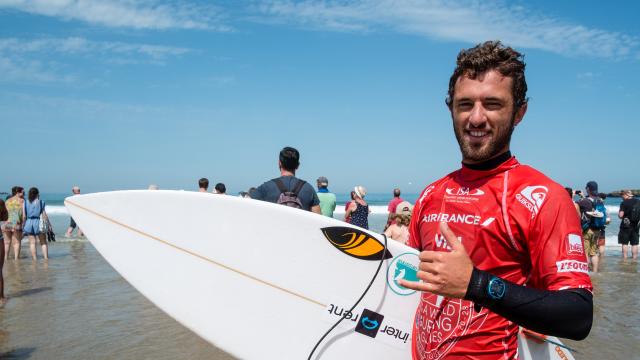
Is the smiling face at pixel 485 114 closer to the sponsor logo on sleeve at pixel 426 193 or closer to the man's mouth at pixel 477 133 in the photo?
the man's mouth at pixel 477 133

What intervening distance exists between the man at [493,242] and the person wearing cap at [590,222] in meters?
9.26

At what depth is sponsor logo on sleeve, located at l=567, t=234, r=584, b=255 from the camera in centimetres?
123

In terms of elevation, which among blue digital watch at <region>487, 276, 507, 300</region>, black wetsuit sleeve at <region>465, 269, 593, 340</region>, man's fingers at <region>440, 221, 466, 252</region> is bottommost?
black wetsuit sleeve at <region>465, 269, 593, 340</region>

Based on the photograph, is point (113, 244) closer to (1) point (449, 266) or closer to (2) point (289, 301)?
(2) point (289, 301)

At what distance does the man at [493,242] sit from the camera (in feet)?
3.83

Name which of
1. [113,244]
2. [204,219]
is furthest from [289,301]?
[113,244]

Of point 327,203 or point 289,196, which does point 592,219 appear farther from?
point 289,196

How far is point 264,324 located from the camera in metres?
2.99

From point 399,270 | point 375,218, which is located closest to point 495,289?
point 399,270

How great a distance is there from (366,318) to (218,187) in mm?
7525

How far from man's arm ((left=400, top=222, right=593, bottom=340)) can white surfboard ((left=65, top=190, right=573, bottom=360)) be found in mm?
1165

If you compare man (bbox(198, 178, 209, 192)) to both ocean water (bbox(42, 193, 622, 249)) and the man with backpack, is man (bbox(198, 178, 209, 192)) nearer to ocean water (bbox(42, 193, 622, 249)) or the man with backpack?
the man with backpack

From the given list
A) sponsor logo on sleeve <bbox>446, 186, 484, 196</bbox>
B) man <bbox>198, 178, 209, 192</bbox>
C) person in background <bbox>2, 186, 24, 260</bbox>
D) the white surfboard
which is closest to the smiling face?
sponsor logo on sleeve <bbox>446, 186, 484, 196</bbox>

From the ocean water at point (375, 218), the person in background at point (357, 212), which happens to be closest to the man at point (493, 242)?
the person in background at point (357, 212)
